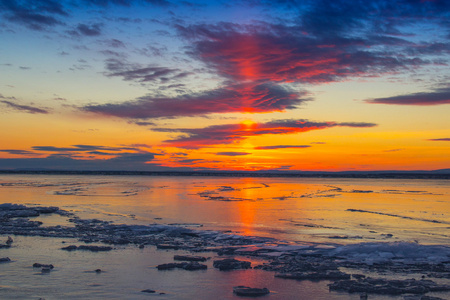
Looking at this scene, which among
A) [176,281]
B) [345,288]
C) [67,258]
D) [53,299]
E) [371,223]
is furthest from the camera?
[371,223]

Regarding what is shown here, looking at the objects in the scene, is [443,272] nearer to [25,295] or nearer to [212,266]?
[212,266]

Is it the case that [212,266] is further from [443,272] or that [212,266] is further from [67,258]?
[443,272]

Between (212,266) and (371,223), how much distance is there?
1281cm

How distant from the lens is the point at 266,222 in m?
21.8

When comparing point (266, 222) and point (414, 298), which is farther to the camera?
point (266, 222)

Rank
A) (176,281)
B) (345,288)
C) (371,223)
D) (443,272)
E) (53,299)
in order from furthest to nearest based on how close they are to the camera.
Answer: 1. (371,223)
2. (443,272)
3. (176,281)
4. (345,288)
5. (53,299)

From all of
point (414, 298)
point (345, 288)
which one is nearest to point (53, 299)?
point (345, 288)

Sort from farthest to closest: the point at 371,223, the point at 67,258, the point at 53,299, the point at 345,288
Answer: the point at 371,223
the point at 67,258
the point at 345,288
the point at 53,299

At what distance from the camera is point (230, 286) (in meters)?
9.89

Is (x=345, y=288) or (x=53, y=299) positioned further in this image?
(x=345, y=288)

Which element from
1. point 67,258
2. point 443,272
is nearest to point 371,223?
point 443,272

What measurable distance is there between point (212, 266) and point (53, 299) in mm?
4489

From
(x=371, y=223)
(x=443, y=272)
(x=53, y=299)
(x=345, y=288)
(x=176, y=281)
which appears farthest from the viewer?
(x=371, y=223)

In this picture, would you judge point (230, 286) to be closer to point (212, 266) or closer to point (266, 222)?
point (212, 266)
